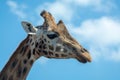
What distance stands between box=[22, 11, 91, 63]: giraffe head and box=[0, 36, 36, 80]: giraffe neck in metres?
0.19

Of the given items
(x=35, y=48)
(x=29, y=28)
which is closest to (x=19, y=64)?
(x=35, y=48)

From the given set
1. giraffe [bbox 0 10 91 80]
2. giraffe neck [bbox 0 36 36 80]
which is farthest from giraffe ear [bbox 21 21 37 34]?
giraffe neck [bbox 0 36 36 80]

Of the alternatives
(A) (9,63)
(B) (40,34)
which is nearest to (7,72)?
(A) (9,63)

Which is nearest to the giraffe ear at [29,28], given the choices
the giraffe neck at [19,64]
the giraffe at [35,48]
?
the giraffe at [35,48]

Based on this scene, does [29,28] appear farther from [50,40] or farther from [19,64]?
[19,64]

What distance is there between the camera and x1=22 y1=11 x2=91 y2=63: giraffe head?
16.2 m

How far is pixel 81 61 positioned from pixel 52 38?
108 centimetres

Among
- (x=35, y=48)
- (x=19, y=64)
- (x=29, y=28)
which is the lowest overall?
(x=19, y=64)

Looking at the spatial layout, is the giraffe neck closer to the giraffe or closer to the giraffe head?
the giraffe

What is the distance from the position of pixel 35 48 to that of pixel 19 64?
24.1 inches

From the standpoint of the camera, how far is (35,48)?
16.5 metres

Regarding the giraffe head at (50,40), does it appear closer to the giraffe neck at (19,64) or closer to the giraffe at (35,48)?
the giraffe at (35,48)

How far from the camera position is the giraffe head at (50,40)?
16.2 metres

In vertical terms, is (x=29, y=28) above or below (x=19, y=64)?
above
